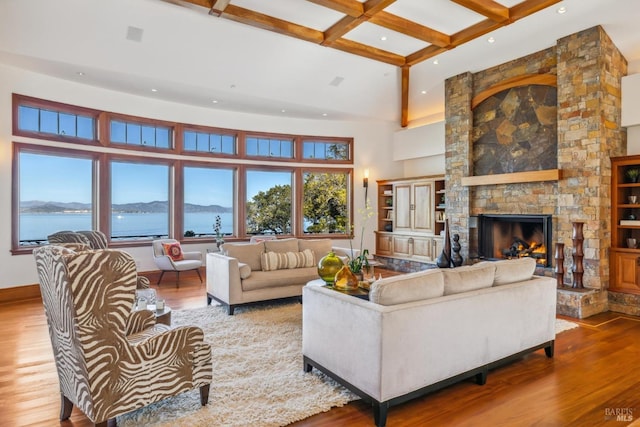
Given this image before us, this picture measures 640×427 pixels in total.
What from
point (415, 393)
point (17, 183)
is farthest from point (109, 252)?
point (17, 183)

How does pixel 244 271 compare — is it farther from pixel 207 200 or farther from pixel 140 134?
pixel 140 134

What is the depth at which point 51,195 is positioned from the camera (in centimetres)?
657

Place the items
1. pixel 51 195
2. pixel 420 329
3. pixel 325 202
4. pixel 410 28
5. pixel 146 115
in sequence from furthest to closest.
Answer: pixel 325 202 → pixel 146 115 → pixel 51 195 → pixel 410 28 → pixel 420 329

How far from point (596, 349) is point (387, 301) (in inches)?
109

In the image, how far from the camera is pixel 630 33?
5.34 m

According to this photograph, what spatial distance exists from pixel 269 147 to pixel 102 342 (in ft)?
23.4

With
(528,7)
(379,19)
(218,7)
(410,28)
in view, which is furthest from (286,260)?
(528,7)

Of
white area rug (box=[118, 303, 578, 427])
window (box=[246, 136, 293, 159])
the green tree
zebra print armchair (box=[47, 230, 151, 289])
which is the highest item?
window (box=[246, 136, 293, 159])

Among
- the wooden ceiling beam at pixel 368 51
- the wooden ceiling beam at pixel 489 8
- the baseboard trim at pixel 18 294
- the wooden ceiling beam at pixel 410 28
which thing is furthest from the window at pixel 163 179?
the wooden ceiling beam at pixel 489 8

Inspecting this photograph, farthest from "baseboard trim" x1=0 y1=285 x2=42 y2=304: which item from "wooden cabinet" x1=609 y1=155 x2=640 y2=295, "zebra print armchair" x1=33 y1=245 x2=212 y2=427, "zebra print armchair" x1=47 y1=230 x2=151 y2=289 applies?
"wooden cabinet" x1=609 y1=155 x2=640 y2=295

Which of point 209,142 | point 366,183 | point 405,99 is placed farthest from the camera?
point 366,183

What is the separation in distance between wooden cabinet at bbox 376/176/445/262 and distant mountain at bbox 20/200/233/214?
12.4 feet

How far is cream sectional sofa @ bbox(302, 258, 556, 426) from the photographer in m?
2.45

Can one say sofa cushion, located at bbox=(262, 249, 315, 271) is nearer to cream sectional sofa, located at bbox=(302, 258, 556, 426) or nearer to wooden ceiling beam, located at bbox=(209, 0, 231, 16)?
cream sectional sofa, located at bbox=(302, 258, 556, 426)
